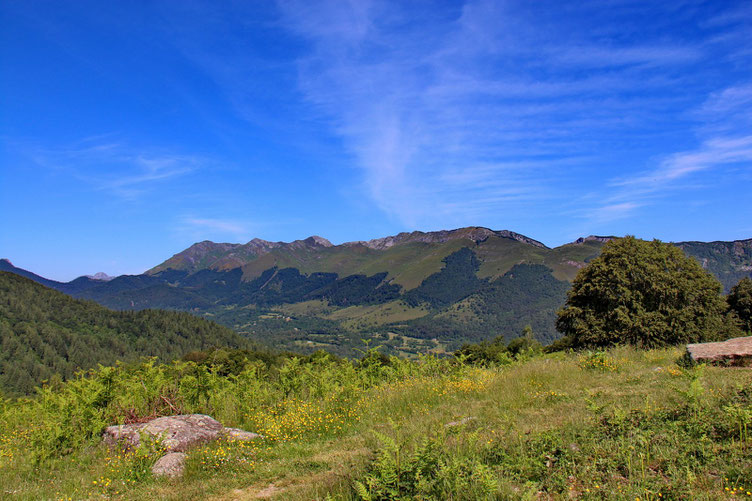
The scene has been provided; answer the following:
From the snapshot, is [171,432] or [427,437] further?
[171,432]

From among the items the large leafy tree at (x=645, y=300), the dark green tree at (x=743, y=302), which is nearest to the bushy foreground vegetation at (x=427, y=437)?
the large leafy tree at (x=645, y=300)

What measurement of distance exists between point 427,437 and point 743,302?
5085 cm

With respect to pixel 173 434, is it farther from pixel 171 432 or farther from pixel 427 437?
pixel 427 437

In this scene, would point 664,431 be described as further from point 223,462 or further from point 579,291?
point 579,291

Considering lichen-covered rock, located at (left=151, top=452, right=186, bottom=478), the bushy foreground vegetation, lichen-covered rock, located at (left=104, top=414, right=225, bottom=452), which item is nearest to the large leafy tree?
the bushy foreground vegetation

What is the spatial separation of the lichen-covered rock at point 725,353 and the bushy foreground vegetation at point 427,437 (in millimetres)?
1010

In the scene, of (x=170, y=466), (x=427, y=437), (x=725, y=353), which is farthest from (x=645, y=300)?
(x=170, y=466)

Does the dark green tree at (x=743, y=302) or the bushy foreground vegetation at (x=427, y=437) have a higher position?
the dark green tree at (x=743, y=302)

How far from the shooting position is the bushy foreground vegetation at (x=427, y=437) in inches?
194

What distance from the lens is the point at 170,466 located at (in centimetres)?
718

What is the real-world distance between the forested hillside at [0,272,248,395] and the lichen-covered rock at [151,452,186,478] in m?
127

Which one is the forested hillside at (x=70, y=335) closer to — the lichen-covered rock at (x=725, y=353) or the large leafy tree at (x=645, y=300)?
the large leafy tree at (x=645, y=300)

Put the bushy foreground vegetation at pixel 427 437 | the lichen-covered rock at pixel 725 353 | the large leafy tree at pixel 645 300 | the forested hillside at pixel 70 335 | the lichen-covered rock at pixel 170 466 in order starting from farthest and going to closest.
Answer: the forested hillside at pixel 70 335
the large leafy tree at pixel 645 300
the lichen-covered rock at pixel 725 353
the lichen-covered rock at pixel 170 466
the bushy foreground vegetation at pixel 427 437

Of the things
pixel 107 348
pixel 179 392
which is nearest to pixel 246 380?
pixel 179 392
